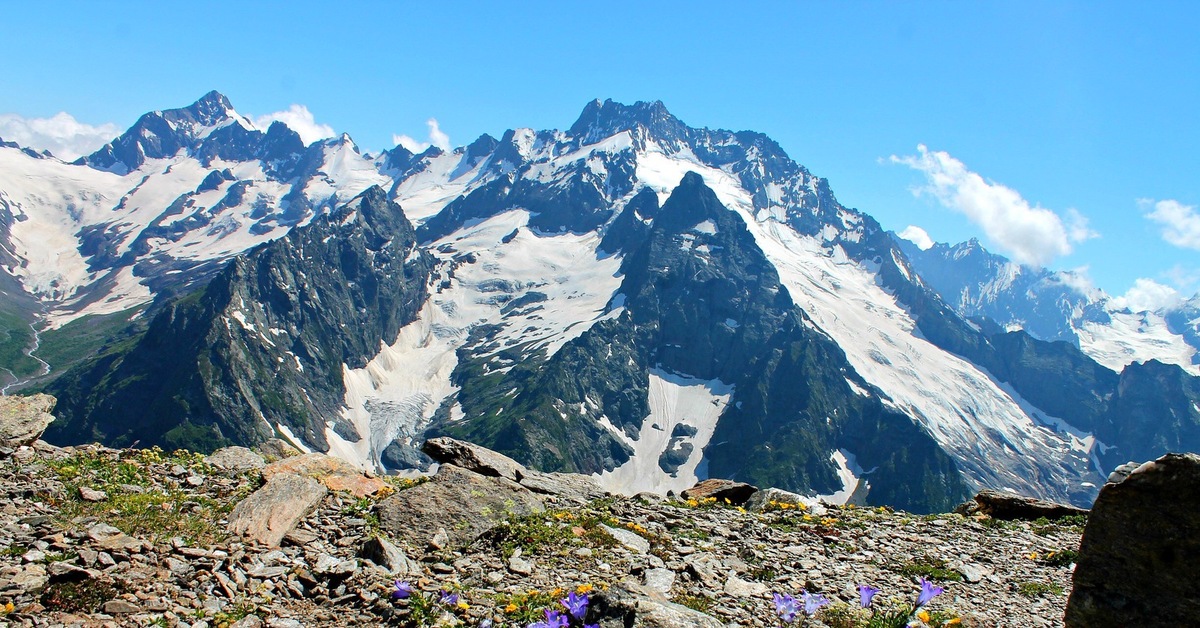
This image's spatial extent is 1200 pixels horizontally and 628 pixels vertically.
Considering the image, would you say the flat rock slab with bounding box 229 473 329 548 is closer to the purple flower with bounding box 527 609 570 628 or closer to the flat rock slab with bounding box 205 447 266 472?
the flat rock slab with bounding box 205 447 266 472

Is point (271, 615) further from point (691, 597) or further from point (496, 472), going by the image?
point (496, 472)

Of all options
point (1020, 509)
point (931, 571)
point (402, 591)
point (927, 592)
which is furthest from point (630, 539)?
point (1020, 509)

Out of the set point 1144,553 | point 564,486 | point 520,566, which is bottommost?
point 520,566

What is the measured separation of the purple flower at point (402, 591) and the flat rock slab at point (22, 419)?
13.9m

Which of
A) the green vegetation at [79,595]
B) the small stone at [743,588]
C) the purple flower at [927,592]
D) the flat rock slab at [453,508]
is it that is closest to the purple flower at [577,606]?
the small stone at [743,588]

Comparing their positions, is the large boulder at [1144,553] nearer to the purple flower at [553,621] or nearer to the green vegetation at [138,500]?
the purple flower at [553,621]

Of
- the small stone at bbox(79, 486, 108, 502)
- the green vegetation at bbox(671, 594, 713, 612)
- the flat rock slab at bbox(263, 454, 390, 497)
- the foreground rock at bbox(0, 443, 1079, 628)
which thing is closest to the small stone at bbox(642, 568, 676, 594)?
the foreground rock at bbox(0, 443, 1079, 628)

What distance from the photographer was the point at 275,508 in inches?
577

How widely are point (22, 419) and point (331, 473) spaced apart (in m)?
9.31

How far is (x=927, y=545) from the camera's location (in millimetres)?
16594

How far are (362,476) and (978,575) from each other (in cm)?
1638

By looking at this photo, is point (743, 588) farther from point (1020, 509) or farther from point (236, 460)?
point (1020, 509)

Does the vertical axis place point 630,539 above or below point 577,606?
below

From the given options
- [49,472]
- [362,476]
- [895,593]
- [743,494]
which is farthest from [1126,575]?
[49,472]
